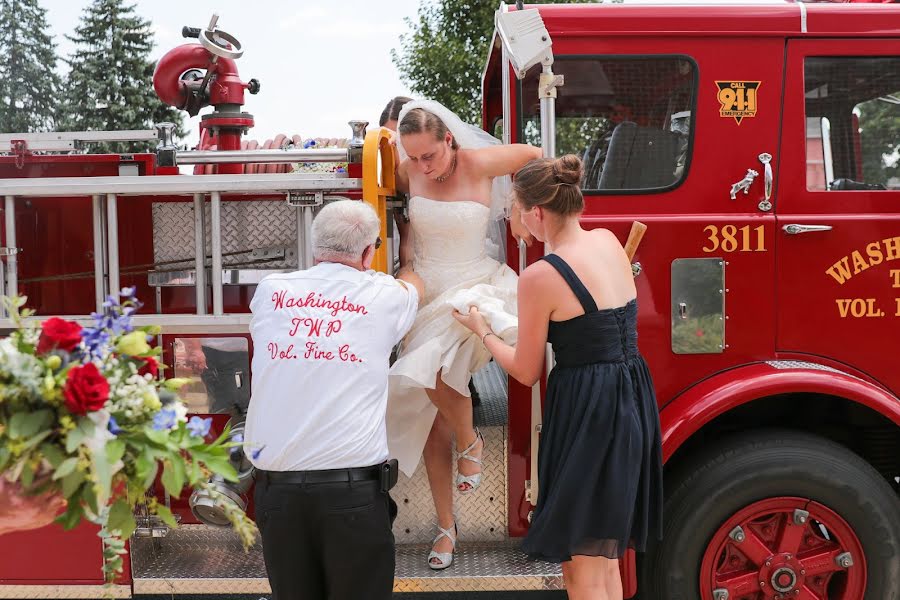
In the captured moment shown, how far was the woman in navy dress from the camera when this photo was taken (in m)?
2.81

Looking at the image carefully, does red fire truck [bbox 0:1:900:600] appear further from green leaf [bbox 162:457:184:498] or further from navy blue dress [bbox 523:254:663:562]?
green leaf [bbox 162:457:184:498]

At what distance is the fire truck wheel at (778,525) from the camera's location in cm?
335

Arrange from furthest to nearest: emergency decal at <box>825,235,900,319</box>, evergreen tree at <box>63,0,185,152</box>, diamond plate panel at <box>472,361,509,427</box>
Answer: evergreen tree at <box>63,0,185,152</box> < diamond plate panel at <box>472,361,509,427</box> < emergency decal at <box>825,235,900,319</box>

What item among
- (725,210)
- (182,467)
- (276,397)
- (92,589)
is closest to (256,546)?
(92,589)

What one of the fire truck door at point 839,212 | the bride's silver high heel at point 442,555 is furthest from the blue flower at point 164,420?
the fire truck door at point 839,212

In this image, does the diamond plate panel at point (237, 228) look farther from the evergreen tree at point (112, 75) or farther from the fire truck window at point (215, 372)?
the evergreen tree at point (112, 75)

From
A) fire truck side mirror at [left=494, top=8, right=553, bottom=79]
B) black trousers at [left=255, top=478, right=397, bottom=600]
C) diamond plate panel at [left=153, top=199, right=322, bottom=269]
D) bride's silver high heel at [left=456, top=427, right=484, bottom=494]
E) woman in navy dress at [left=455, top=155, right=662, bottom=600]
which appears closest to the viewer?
black trousers at [left=255, top=478, right=397, bottom=600]

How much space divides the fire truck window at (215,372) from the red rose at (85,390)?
1.69 metres

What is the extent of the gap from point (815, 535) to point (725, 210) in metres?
1.23

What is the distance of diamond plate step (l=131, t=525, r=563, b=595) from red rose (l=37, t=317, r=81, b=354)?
5.79 ft

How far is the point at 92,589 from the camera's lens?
3467 millimetres

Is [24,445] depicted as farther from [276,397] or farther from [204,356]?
[204,356]

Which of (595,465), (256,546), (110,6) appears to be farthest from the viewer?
(110,6)

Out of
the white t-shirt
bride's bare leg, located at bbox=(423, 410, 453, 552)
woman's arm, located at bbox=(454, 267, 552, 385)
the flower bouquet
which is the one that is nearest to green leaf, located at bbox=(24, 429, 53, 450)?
the flower bouquet
